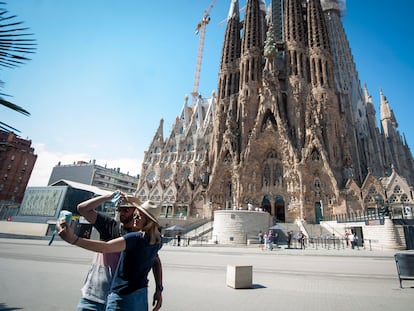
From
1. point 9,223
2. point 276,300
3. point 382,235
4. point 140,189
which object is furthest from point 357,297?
point 140,189

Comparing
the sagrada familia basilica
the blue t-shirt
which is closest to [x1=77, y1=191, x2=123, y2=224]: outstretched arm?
the blue t-shirt

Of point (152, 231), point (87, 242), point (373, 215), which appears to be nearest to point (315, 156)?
point (373, 215)

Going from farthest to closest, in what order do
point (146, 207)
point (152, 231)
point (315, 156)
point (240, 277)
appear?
point (315, 156) → point (240, 277) → point (146, 207) → point (152, 231)

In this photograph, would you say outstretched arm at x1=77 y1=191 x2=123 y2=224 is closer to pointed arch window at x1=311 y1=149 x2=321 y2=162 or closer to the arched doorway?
pointed arch window at x1=311 y1=149 x2=321 y2=162

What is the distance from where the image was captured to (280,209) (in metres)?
32.7

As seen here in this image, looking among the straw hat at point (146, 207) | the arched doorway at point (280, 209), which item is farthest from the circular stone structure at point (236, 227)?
the straw hat at point (146, 207)

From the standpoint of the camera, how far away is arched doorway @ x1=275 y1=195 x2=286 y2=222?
3198 cm

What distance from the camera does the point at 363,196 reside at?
2741 centimetres

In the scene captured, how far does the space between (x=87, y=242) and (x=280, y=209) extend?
33511 millimetres

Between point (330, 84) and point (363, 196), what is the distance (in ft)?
58.6

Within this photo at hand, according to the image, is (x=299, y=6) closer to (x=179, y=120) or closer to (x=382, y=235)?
(x=179, y=120)

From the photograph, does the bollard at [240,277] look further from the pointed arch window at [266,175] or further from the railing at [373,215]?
the pointed arch window at [266,175]

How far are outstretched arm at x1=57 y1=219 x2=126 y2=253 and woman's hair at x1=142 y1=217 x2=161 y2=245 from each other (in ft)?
0.93

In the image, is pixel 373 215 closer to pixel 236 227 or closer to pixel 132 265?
pixel 236 227
